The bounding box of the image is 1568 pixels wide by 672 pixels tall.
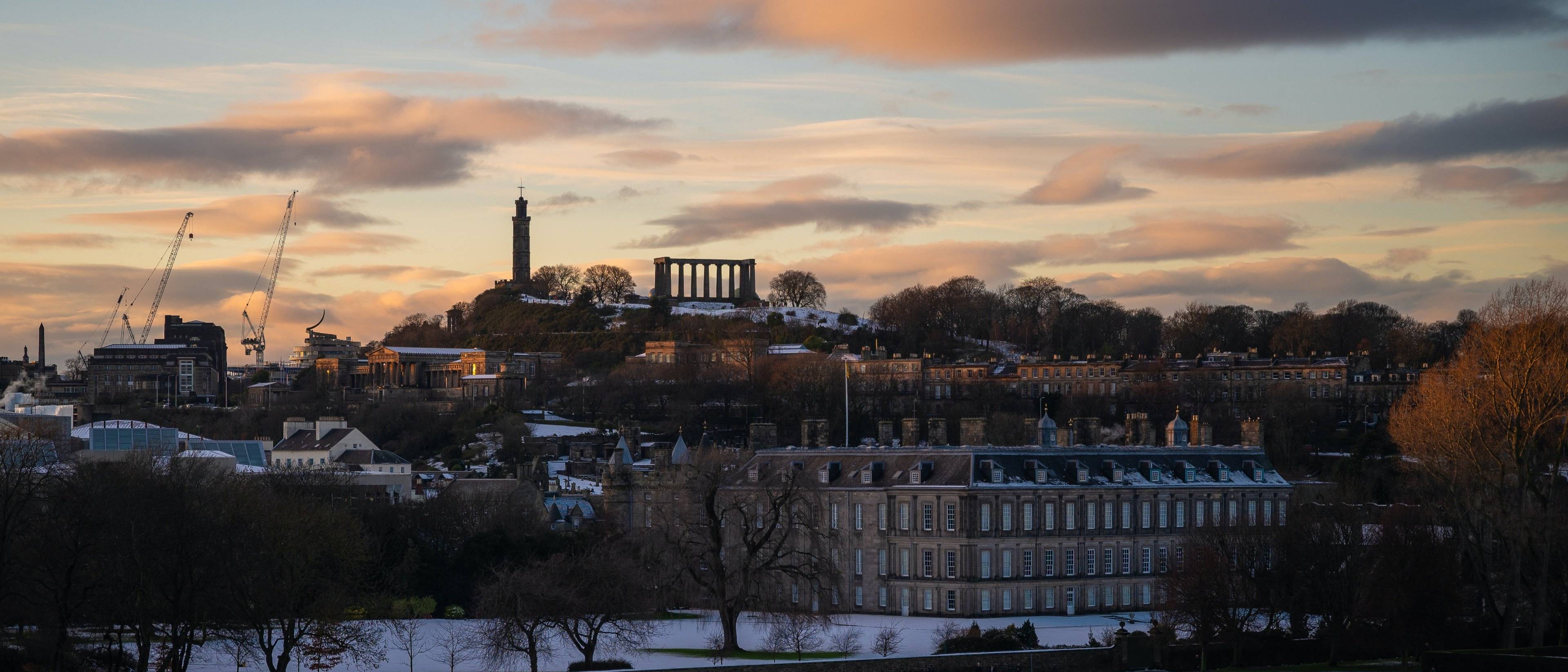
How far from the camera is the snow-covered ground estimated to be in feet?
221

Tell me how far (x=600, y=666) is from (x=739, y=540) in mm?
19284

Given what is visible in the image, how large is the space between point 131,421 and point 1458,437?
95.8 m

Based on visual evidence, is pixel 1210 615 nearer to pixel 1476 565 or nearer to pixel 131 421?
pixel 1476 565

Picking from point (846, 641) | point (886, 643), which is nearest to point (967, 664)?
point (886, 643)

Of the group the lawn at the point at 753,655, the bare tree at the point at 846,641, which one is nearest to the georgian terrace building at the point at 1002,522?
the bare tree at the point at 846,641

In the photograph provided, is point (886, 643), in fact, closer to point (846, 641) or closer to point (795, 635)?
point (846, 641)

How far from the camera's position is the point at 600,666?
66.8 meters

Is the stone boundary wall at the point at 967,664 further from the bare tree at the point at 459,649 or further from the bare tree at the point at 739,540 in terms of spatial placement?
the bare tree at the point at 459,649

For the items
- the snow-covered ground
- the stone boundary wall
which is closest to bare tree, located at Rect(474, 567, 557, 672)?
the snow-covered ground

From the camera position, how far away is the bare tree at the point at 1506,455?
74.4 metres

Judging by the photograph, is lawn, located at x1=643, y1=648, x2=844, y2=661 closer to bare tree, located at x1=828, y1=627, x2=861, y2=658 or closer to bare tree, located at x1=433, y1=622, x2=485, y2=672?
bare tree, located at x1=828, y1=627, x2=861, y2=658

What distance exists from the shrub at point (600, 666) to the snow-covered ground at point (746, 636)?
502mm

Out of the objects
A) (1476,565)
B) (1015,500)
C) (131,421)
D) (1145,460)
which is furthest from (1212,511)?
(131,421)

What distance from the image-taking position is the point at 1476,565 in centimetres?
7450
